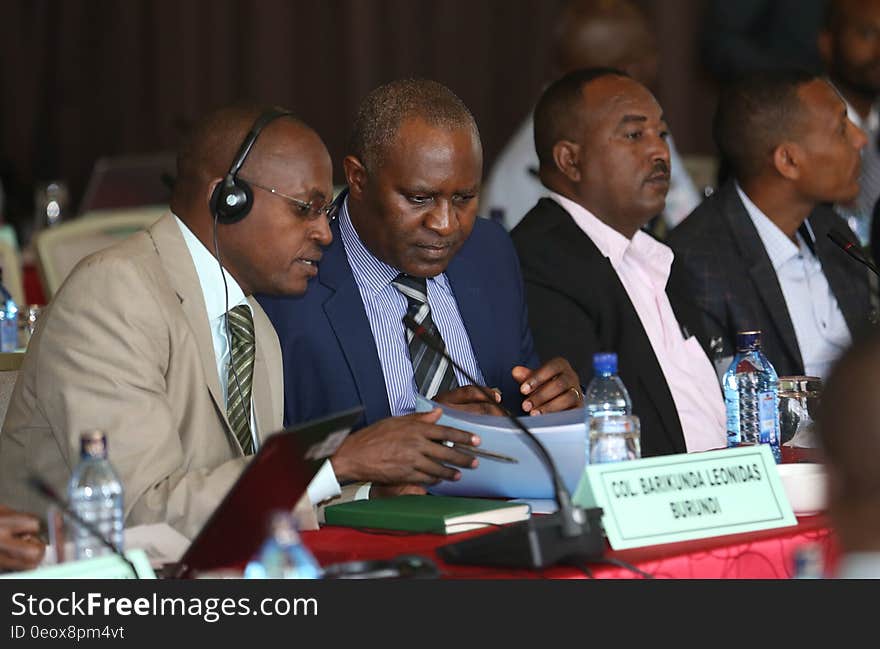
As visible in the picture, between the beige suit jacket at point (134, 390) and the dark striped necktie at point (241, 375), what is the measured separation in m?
0.06


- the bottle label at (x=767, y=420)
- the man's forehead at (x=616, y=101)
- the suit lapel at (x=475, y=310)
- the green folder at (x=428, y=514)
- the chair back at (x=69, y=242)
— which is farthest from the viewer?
the chair back at (x=69, y=242)

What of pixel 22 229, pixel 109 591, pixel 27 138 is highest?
pixel 27 138

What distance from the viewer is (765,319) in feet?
11.7

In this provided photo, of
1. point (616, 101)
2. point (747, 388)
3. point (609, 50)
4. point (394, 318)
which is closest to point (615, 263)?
point (616, 101)

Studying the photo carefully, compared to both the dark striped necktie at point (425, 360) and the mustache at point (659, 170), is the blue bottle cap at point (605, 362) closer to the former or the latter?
the dark striped necktie at point (425, 360)

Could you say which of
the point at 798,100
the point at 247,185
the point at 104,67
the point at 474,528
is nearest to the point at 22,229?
the point at 104,67

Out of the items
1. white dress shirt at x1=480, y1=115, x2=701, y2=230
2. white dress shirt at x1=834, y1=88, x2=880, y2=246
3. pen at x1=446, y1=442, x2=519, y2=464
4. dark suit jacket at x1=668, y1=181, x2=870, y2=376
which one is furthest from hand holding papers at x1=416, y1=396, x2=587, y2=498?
white dress shirt at x1=834, y1=88, x2=880, y2=246

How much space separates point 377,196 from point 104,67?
17.5ft

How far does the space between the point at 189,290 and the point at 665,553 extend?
0.95 metres

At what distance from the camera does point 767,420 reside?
2.68m

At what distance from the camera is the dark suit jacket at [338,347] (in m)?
2.74

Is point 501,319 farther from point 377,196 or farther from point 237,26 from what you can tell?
point 237,26

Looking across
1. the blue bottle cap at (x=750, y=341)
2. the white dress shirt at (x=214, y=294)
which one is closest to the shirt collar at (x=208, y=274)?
the white dress shirt at (x=214, y=294)

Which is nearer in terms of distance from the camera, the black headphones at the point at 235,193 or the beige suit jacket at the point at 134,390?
the beige suit jacket at the point at 134,390
